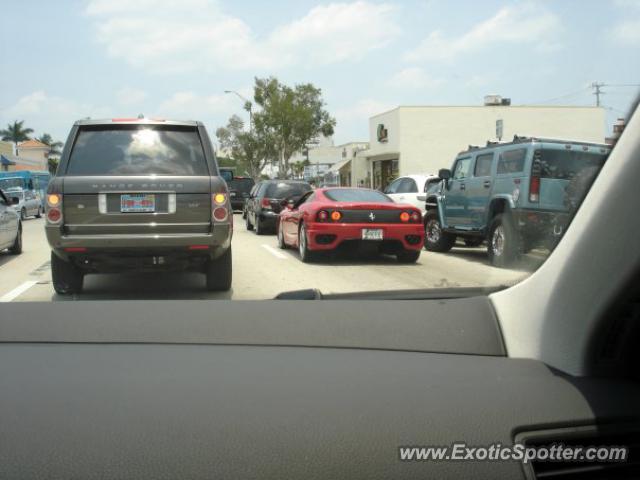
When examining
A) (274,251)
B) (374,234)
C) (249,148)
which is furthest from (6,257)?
(249,148)

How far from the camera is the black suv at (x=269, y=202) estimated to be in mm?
13648

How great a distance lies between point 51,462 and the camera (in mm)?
1570

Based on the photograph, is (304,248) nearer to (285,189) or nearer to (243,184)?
(285,189)

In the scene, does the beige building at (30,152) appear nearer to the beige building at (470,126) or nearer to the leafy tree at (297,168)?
the beige building at (470,126)

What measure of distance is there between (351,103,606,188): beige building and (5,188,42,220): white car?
9.88 metres

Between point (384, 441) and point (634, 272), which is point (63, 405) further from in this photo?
point (634, 272)

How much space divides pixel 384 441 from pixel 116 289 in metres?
4.59

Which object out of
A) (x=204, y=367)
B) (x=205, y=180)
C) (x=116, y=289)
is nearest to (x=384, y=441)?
(x=204, y=367)

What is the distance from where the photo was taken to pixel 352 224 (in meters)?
7.69

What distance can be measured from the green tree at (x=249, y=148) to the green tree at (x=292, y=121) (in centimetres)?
47

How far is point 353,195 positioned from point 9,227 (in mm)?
5181

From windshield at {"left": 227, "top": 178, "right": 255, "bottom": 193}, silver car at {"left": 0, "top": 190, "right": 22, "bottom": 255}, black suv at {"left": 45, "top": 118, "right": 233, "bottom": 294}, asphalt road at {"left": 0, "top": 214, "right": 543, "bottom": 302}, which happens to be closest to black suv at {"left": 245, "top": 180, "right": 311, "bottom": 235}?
silver car at {"left": 0, "top": 190, "right": 22, "bottom": 255}

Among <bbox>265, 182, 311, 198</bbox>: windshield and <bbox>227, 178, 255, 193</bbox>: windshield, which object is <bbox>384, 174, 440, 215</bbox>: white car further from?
<bbox>227, 178, 255, 193</bbox>: windshield

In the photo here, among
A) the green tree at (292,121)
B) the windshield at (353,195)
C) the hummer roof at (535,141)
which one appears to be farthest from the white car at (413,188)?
the green tree at (292,121)
